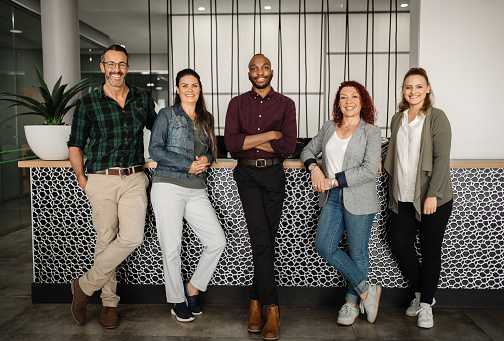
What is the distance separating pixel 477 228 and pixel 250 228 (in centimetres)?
169

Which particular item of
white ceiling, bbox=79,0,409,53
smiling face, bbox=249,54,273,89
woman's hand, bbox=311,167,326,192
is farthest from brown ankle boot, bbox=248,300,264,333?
white ceiling, bbox=79,0,409,53

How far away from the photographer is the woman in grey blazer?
264cm

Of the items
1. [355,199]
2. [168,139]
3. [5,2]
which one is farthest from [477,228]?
[5,2]

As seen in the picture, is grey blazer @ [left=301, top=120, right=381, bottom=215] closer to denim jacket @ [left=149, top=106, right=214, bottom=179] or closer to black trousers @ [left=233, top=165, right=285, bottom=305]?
black trousers @ [left=233, top=165, right=285, bottom=305]

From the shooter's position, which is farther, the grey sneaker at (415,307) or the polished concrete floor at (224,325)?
the grey sneaker at (415,307)

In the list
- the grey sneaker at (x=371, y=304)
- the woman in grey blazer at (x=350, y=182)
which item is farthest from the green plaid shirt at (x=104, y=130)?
the grey sneaker at (x=371, y=304)

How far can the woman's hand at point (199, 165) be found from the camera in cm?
274

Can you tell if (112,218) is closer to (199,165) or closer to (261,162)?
(199,165)

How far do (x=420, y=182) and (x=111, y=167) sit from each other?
6.46 ft

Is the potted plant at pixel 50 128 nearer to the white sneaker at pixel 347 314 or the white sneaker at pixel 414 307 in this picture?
the white sneaker at pixel 347 314

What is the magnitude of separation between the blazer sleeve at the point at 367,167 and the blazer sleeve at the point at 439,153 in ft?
1.20

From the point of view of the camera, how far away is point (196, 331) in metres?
2.77

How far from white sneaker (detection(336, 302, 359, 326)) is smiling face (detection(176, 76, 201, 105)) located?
172cm

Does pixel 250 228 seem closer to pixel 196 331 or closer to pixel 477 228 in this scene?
pixel 196 331
